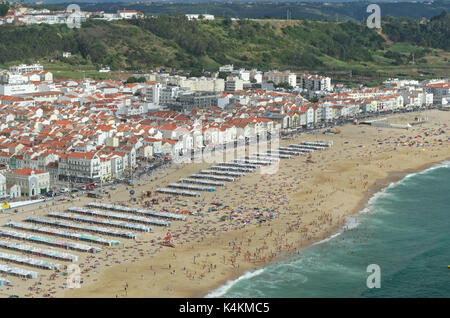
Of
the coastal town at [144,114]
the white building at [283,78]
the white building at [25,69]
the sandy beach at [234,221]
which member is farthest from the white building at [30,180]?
the white building at [283,78]

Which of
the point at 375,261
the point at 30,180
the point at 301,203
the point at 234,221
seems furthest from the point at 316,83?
the point at 375,261

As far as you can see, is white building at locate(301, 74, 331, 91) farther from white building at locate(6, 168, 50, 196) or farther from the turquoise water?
white building at locate(6, 168, 50, 196)

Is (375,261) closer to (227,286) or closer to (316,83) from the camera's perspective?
(227,286)

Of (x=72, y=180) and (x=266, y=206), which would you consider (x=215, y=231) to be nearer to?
(x=266, y=206)

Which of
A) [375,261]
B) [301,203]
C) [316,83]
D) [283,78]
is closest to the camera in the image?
[375,261]

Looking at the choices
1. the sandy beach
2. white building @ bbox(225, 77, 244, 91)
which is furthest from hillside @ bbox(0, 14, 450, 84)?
the sandy beach

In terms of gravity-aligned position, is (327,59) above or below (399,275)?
above

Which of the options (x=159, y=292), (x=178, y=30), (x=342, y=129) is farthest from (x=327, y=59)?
(x=159, y=292)
